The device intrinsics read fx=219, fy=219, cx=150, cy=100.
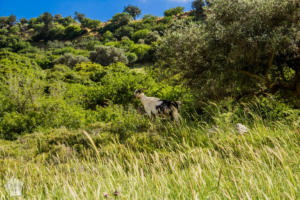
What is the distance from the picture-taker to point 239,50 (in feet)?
23.3

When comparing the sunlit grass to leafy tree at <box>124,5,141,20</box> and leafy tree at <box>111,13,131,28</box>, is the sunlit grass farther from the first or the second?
leafy tree at <box>124,5,141,20</box>

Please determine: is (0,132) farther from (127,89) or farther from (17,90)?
(127,89)

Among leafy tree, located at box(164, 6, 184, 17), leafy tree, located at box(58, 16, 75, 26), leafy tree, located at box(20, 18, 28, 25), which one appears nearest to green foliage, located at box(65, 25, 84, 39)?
leafy tree, located at box(58, 16, 75, 26)

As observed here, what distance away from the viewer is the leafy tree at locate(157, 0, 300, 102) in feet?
21.9

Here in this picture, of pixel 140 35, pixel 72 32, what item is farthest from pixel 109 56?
pixel 72 32

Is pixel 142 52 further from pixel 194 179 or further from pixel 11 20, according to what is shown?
pixel 11 20

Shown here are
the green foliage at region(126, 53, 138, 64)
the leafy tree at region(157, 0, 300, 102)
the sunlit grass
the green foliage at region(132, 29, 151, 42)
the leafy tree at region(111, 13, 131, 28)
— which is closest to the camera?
the sunlit grass

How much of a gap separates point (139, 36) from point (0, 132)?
60498mm

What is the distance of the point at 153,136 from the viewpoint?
6.42 m

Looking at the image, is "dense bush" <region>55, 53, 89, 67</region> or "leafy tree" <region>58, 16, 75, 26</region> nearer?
"dense bush" <region>55, 53, 89, 67</region>

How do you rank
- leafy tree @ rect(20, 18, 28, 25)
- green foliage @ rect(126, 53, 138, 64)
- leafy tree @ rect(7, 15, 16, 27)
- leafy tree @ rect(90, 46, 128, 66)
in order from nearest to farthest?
1. leafy tree @ rect(90, 46, 128, 66)
2. green foliage @ rect(126, 53, 138, 64)
3. leafy tree @ rect(7, 15, 16, 27)
4. leafy tree @ rect(20, 18, 28, 25)

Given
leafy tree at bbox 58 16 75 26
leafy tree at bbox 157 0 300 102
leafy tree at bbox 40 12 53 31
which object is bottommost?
leafy tree at bbox 157 0 300 102

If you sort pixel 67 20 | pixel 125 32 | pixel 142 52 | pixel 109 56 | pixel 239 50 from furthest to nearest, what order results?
1. pixel 67 20
2. pixel 125 32
3. pixel 142 52
4. pixel 109 56
5. pixel 239 50

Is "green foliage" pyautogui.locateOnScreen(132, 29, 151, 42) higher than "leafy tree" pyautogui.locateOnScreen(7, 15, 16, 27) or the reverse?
the reverse
